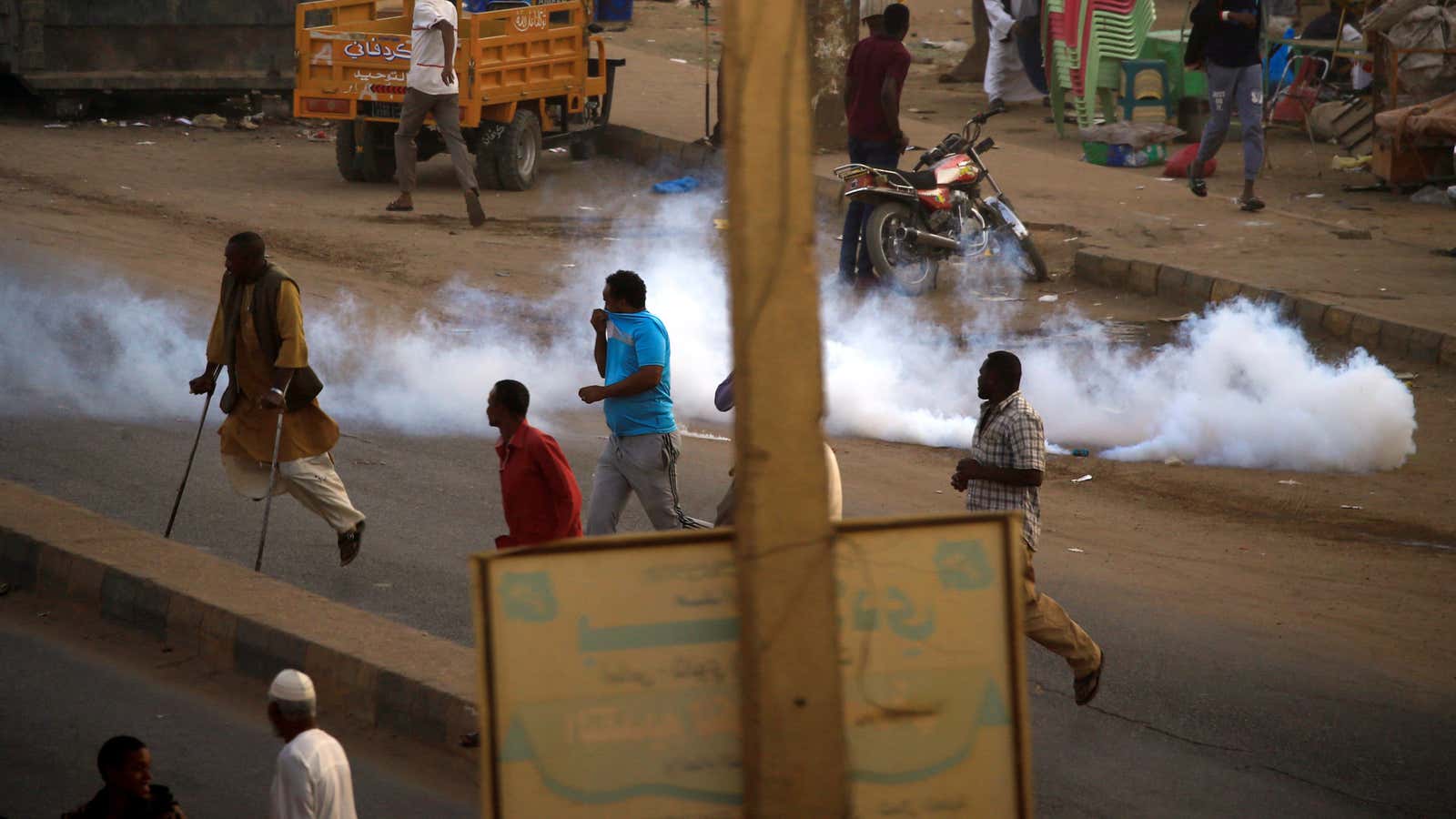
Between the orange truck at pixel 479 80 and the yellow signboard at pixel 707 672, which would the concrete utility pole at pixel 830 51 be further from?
the yellow signboard at pixel 707 672

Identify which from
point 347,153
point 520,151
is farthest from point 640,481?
point 347,153

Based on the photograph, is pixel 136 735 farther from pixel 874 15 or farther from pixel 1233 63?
pixel 1233 63

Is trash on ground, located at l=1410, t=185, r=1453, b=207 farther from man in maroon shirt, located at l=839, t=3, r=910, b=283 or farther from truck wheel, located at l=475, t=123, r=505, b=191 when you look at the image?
truck wheel, located at l=475, t=123, r=505, b=191

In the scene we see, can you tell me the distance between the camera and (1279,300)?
1133 cm

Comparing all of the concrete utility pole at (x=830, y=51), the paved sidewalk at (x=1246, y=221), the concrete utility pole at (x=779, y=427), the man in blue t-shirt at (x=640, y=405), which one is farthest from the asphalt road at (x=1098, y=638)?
the concrete utility pole at (x=830, y=51)

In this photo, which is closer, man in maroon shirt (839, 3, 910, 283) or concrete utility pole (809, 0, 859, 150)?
man in maroon shirt (839, 3, 910, 283)

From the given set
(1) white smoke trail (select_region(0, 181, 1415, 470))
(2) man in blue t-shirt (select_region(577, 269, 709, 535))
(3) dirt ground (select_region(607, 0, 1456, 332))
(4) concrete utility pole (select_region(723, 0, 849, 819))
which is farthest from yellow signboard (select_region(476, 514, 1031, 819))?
(3) dirt ground (select_region(607, 0, 1456, 332))

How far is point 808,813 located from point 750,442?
0.61m

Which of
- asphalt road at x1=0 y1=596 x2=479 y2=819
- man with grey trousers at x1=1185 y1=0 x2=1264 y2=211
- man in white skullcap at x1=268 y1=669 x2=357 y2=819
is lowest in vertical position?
asphalt road at x1=0 y1=596 x2=479 y2=819

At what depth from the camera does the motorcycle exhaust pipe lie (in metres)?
12.3

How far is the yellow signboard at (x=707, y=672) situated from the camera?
257 centimetres

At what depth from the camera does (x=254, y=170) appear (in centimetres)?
1634

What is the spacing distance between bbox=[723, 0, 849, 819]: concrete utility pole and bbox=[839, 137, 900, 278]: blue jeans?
9.79 m

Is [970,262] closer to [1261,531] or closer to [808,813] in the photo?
[1261,531]
